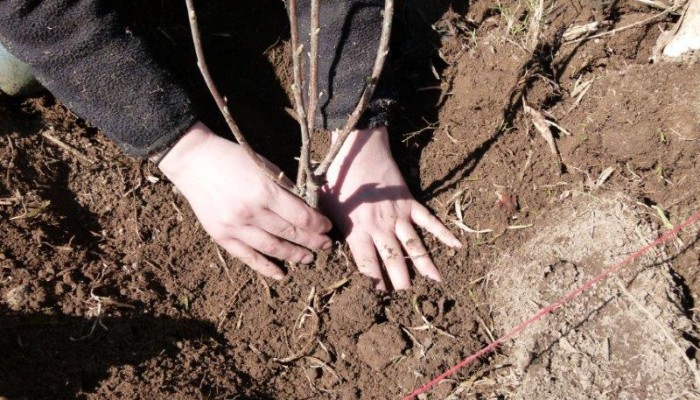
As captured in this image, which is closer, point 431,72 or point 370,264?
point 370,264

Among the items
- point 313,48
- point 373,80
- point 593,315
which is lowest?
point 593,315

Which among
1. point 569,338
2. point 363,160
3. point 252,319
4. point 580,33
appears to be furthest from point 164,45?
point 569,338

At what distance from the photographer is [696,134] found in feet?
5.56

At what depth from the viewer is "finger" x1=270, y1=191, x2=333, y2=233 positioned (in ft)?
5.52

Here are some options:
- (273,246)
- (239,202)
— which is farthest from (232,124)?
(273,246)

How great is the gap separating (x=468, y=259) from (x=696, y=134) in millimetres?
714

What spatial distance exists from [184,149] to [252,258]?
0.36 metres

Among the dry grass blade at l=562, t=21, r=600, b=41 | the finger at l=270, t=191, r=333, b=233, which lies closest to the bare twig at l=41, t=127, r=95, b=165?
the finger at l=270, t=191, r=333, b=233

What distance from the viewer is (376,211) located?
71.3 inches

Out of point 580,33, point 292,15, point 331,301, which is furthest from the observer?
point 580,33

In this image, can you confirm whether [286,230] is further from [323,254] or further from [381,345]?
[381,345]

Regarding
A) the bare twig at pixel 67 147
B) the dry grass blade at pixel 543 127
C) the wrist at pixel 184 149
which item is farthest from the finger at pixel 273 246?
the dry grass blade at pixel 543 127

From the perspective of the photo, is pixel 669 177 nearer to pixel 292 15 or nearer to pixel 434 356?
pixel 434 356

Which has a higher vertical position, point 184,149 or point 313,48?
point 313,48
